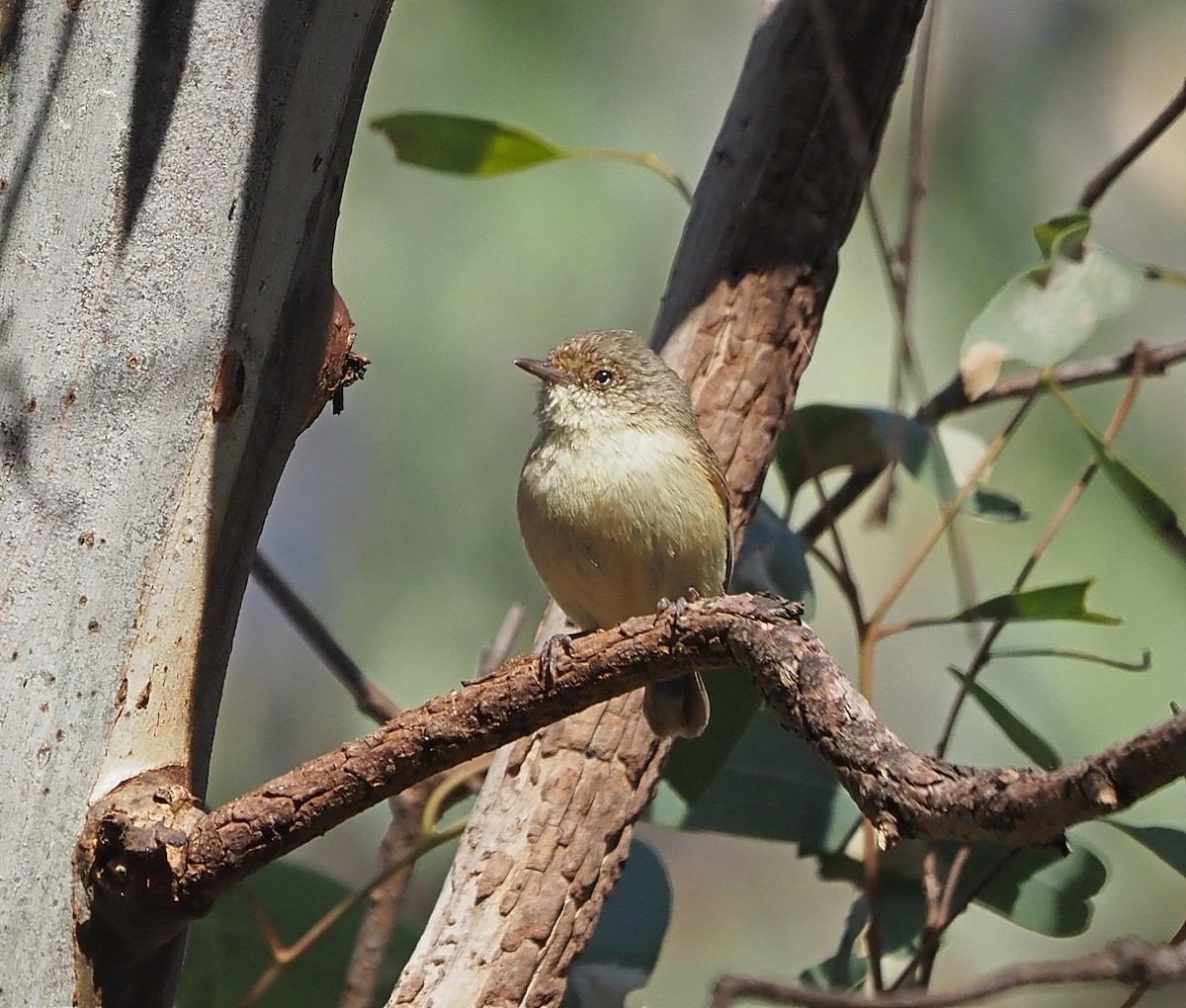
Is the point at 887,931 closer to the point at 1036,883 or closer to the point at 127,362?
the point at 1036,883

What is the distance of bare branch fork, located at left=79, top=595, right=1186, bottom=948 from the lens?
Result: 5.43 feet

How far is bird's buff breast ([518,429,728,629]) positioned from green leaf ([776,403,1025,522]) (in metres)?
0.48

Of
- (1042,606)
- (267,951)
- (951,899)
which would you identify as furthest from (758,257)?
(267,951)

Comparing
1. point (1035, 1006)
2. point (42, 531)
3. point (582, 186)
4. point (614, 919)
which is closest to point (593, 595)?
point (614, 919)

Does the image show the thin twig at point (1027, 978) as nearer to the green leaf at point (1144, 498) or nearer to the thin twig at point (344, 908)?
the green leaf at point (1144, 498)

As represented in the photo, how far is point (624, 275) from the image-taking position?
702cm

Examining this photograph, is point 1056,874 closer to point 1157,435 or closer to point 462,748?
point 462,748

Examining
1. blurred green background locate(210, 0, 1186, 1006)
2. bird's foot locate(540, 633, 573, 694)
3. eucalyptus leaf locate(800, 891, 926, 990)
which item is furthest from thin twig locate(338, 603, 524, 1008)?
blurred green background locate(210, 0, 1186, 1006)

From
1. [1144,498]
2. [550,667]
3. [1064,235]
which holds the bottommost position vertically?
[550,667]

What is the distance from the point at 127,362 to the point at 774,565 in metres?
1.96

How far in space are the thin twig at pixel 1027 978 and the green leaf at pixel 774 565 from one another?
2.38 m

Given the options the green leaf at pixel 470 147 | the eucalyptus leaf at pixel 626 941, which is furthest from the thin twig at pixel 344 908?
the green leaf at pixel 470 147

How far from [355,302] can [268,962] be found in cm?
414

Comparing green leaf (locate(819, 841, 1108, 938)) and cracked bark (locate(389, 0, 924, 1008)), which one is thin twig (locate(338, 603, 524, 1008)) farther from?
green leaf (locate(819, 841, 1108, 938))
